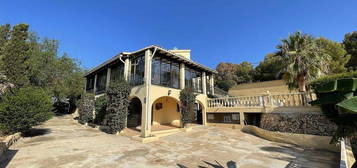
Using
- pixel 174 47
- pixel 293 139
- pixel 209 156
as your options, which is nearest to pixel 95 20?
pixel 174 47

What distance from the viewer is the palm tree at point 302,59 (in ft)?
34.1

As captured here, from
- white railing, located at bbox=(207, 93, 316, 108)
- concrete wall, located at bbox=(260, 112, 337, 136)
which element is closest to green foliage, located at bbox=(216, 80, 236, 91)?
white railing, located at bbox=(207, 93, 316, 108)

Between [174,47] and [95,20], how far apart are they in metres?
9.01

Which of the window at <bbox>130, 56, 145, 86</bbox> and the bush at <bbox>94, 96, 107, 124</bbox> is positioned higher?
the window at <bbox>130, 56, 145, 86</bbox>

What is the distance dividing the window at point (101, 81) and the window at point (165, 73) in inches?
306

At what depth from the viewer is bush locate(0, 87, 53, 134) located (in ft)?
25.6

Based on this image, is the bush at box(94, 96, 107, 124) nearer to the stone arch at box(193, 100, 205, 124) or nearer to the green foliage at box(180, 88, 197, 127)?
the green foliage at box(180, 88, 197, 127)

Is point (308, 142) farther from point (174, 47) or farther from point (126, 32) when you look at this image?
point (126, 32)

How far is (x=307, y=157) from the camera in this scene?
5.80 meters

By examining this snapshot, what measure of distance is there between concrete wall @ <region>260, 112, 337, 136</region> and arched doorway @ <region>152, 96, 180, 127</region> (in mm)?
7153

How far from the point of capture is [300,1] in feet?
31.5

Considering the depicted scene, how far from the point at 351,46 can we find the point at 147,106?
95.8 feet

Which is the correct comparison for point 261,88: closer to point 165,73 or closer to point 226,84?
point 226,84

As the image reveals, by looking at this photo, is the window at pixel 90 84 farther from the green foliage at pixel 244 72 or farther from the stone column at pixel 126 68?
the green foliage at pixel 244 72
